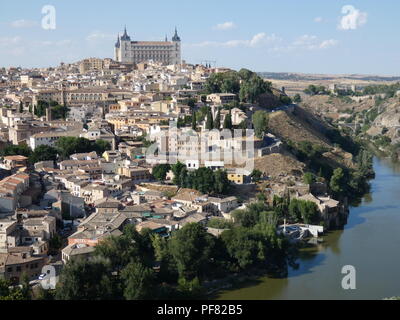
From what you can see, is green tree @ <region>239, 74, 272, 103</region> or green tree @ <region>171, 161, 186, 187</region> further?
green tree @ <region>239, 74, 272, 103</region>

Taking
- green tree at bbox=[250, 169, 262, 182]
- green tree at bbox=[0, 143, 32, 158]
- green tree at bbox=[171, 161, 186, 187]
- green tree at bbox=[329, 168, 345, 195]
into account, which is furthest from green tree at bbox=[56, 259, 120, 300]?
green tree at bbox=[329, 168, 345, 195]

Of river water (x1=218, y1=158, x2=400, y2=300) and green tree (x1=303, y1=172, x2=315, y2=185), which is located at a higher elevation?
green tree (x1=303, y1=172, x2=315, y2=185)

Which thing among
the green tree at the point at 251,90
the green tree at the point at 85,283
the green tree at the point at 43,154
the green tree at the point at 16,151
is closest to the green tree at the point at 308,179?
the green tree at the point at 43,154

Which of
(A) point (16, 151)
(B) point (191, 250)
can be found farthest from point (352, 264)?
(A) point (16, 151)

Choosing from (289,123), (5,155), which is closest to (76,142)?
(5,155)

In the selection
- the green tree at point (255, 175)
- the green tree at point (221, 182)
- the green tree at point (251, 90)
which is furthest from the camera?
the green tree at point (251, 90)

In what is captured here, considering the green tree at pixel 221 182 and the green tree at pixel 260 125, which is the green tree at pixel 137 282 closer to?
the green tree at pixel 221 182

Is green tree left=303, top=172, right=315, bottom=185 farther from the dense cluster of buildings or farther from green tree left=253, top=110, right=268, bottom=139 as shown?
green tree left=253, top=110, right=268, bottom=139

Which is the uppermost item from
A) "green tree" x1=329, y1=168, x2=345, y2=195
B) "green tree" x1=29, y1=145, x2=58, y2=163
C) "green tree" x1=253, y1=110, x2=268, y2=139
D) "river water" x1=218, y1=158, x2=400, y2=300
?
"green tree" x1=253, y1=110, x2=268, y2=139

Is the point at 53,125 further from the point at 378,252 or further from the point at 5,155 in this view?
the point at 378,252
